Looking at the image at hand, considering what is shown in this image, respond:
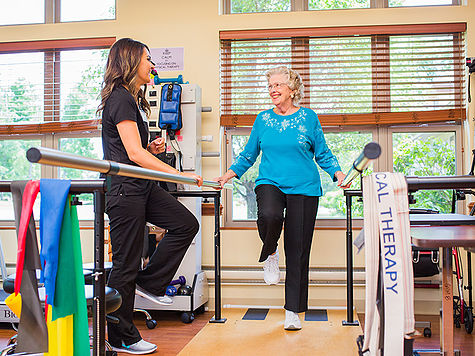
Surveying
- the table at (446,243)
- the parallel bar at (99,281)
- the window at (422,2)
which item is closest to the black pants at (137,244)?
the parallel bar at (99,281)

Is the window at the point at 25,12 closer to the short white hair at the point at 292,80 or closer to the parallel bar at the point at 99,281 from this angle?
the short white hair at the point at 292,80

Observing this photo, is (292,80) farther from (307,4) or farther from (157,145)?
(307,4)

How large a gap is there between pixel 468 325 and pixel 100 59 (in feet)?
11.3

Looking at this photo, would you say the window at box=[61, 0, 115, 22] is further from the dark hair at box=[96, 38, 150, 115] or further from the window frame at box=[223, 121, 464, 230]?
the dark hair at box=[96, 38, 150, 115]

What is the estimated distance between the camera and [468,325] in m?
3.33

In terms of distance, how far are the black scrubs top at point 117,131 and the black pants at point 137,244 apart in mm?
39

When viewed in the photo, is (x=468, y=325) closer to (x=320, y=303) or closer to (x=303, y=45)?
(x=320, y=303)

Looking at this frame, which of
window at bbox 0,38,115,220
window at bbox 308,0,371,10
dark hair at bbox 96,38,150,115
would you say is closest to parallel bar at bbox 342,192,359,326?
dark hair at bbox 96,38,150,115

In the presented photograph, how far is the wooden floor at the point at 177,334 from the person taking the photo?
299 cm

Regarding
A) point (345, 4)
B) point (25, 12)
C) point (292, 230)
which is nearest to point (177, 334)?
point (292, 230)

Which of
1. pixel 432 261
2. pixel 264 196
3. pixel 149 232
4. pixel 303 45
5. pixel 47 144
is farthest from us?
pixel 47 144

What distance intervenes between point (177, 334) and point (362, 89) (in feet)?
7.54

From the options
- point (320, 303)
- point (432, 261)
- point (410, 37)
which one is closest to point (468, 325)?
point (432, 261)

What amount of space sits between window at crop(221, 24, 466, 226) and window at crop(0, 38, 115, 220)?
1.13 m
